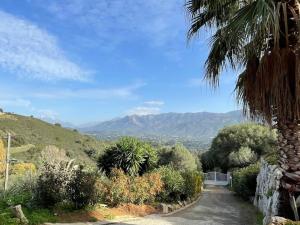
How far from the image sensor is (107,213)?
14.0 meters

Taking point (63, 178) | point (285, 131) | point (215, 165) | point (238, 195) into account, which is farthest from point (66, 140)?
point (285, 131)

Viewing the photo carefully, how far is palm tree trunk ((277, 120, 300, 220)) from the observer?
9680mm

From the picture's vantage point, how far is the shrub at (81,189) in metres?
13.2

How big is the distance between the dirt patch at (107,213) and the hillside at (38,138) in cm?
3769

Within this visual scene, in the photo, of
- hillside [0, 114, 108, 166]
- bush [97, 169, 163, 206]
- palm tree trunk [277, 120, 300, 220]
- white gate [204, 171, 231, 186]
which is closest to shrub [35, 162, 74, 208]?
bush [97, 169, 163, 206]

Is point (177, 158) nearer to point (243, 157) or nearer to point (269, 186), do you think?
point (243, 157)

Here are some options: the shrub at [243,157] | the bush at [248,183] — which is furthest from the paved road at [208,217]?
the shrub at [243,157]

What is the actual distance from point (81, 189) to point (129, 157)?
7.27 meters

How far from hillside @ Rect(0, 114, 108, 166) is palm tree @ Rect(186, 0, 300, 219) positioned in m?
44.0

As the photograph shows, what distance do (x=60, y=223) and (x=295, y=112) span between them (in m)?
7.21

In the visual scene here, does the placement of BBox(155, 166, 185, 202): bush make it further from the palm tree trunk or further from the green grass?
the green grass

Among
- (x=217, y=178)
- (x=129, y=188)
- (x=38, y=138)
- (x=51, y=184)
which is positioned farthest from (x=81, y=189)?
(x=38, y=138)

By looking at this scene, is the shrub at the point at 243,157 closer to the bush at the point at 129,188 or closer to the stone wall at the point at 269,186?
the stone wall at the point at 269,186

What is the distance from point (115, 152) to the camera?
2084 centimetres
